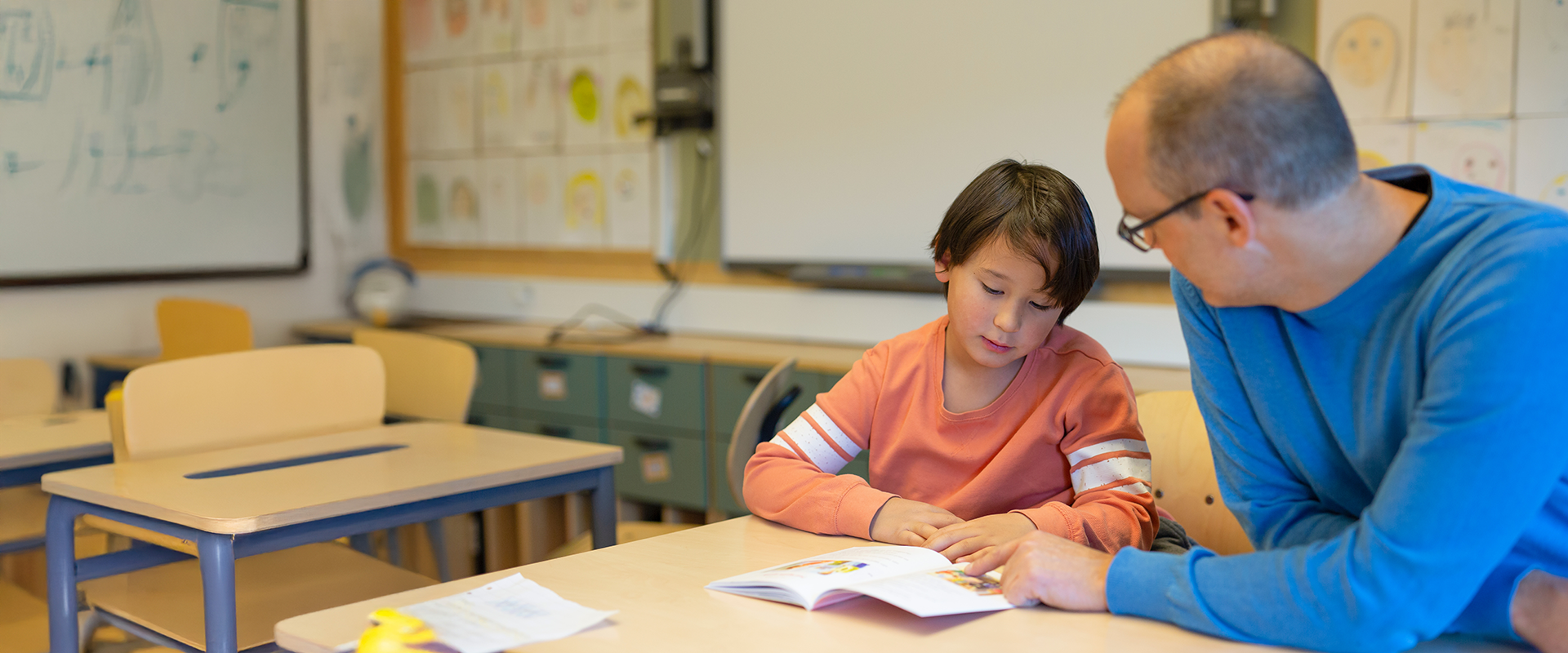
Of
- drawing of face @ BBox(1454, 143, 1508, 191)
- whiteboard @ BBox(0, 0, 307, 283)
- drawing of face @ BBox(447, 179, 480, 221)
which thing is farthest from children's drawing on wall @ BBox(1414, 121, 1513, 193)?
whiteboard @ BBox(0, 0, 307, 283)

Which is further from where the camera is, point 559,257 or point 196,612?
point 559,257

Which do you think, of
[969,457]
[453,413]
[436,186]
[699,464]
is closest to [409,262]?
[436,186]

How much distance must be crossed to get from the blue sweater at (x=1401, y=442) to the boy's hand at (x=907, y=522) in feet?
0.99

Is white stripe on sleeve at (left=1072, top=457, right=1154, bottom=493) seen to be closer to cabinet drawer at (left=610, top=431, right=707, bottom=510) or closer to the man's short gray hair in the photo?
the man's short gray hair

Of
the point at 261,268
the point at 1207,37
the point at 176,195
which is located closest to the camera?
the point at 1207,37

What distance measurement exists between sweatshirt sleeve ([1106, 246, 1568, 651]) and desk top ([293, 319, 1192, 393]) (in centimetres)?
156

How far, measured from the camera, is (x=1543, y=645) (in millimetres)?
925

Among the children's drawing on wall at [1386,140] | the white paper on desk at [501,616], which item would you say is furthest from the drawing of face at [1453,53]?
the white paper on desk at [501,616]

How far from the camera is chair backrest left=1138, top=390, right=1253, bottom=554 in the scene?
63.4 inches

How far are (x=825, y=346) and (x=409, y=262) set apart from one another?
2.19 metres

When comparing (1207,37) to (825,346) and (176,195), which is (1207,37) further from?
(176,195)

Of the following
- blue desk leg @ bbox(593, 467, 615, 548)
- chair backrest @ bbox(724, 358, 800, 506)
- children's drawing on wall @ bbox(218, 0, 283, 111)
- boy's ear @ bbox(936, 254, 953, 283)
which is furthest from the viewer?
children's drawing on wall @ bbox(218, 0, 283, 111)

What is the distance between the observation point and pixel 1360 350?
98cm

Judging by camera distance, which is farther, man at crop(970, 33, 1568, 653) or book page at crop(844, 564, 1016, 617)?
book page at crop(844, 564, 1016, 617)
